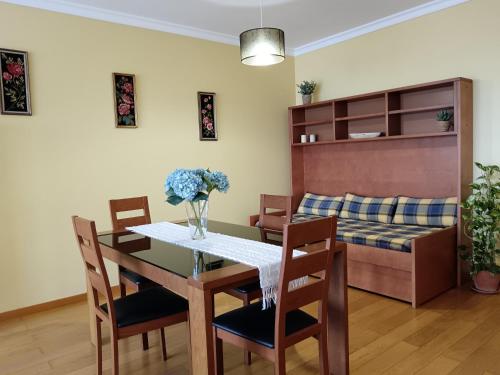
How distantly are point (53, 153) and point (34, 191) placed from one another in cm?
34

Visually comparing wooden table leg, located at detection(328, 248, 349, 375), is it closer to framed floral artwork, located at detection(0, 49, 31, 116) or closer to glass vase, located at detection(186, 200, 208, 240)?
glass vase, located at detection(186, 200, 208, 240)

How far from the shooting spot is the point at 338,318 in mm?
2146

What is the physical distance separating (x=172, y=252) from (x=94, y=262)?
385 mm

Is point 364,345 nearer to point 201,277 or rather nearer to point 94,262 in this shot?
point 201,277

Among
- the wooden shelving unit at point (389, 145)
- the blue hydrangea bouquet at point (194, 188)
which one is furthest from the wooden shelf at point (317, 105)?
the blue hydrangea bouquet at point (194, 188)

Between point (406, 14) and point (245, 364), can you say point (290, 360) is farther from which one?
point (406, 14)

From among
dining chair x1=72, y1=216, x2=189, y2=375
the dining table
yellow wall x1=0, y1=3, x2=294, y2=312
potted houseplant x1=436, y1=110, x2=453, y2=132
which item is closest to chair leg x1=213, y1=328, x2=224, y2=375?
the dining table

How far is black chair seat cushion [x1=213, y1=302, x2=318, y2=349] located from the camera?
1738 millimetres

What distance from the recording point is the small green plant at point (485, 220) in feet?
10.5

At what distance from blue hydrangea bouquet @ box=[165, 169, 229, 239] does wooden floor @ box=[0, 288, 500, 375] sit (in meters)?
0.91

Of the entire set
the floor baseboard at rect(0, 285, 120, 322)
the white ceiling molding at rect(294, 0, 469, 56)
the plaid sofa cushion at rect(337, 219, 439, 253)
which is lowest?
the floor baseboard at rect(0, 285, 120, 322)

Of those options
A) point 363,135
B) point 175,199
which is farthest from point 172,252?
point 363,135

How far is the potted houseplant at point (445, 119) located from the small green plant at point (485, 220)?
1.38ft

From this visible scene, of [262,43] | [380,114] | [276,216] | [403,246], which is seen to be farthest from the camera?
[380,114]
